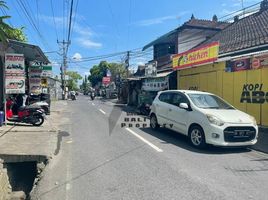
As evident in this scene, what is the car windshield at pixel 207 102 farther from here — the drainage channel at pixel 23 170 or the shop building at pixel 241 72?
the drainage channel at pixel 23 170

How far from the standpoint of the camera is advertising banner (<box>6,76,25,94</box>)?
1354 cm

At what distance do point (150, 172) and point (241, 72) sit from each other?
9.39 metres

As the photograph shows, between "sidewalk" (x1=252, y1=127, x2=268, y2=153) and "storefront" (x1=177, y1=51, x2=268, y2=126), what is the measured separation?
338mm

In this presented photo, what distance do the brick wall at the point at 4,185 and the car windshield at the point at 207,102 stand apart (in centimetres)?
607

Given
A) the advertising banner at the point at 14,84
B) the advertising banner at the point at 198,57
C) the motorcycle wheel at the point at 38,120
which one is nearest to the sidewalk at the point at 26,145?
the motorcycle wheel at the point at 38,120

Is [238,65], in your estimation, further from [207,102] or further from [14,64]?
[14,64]

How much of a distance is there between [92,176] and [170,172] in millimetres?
1658

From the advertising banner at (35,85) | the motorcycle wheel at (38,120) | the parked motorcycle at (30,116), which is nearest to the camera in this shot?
the parked motorcycle at (30,116)

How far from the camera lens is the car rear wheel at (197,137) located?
9.37m

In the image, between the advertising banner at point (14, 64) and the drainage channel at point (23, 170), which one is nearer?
the drainage channel at point (23, 170)

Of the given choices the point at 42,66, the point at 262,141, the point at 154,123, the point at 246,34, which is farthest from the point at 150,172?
the point at 246,34

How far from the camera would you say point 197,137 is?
31.6 feet

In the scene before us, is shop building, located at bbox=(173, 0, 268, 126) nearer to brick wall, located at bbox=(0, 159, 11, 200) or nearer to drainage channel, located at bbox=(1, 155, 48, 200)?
drainage channel, located at bbox=(1, 155, 48, 200)

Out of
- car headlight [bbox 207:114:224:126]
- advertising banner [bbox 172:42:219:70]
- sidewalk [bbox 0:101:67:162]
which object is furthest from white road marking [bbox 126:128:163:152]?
advertising banner [bbox 172:42:219:70]
